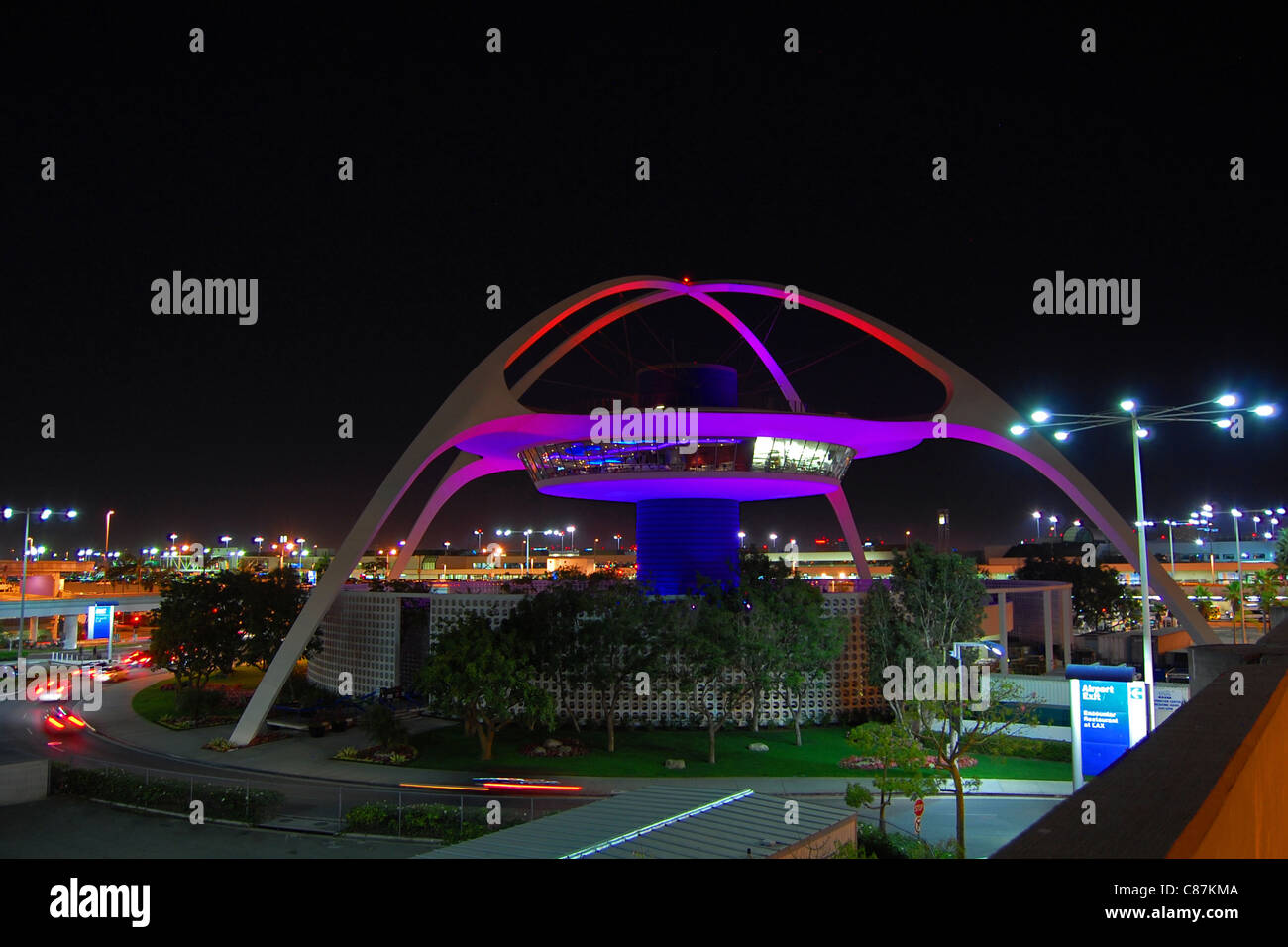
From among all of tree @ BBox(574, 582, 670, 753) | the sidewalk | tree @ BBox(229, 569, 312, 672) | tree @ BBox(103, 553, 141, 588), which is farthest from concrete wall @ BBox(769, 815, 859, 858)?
tree @ BBox(103, 553, 141, 588)

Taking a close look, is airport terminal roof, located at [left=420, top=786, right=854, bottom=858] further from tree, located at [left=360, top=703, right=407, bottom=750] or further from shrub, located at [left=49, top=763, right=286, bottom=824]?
tree, located at [left=360, top=703, right=407, bottom=750]

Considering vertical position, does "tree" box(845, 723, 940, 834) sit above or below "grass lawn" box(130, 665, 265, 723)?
above

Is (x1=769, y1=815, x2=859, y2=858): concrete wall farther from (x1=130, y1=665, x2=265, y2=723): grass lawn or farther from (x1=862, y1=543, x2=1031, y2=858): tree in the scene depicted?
(x1=130, y1=665, x2=265, y2=723): grass lawn

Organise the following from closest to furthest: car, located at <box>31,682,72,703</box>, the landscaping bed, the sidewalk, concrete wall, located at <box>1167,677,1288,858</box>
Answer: concrete wall, located at <box>1167,677,1288,858</box>, the sidewalk, the landscaping bed, car, located at <box>31,682,72,703</box>

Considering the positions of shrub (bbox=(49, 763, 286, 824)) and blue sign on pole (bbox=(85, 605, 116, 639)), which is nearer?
shrub (bbox=(49, 763, 286, 824))

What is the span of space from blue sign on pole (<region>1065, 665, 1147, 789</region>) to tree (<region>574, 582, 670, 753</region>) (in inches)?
Answer: 623

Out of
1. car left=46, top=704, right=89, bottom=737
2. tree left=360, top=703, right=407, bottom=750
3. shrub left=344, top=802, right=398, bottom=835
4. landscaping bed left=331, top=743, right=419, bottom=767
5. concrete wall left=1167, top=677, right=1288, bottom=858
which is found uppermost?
concrete wall left=1167, top=677, right=1288, bottom=858

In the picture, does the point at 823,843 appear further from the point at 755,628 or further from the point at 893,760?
the point at 755,628

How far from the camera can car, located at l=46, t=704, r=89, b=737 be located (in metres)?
36.8

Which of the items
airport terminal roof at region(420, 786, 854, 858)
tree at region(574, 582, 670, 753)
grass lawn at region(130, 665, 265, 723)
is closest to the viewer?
airport terminal roof at region(420, 786, 854, 858)

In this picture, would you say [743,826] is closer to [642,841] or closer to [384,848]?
[642,841]

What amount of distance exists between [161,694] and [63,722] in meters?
7.95

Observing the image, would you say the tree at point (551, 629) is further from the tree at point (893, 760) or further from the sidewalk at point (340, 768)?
the tree at point (893, 760)
